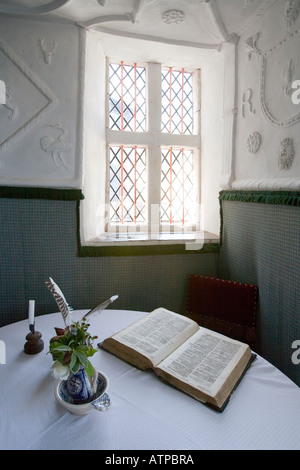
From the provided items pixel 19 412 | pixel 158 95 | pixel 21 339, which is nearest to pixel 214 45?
pixel 158 95

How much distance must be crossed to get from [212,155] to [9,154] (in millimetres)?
1575

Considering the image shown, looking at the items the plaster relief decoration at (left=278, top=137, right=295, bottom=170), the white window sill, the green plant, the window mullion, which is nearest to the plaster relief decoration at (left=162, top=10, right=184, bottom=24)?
the window mullion

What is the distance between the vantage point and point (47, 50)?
6.37 ft

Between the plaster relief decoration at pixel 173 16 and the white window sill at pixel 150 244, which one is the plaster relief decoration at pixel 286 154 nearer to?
the white window sill at pixel 150 244

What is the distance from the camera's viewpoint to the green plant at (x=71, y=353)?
0.80 m

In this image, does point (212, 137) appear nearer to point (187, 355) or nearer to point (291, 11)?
point (291, 11)

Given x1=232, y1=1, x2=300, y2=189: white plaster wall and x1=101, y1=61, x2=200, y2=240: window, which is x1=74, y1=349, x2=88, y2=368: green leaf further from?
x1=101, y1=61, x2=200, y2=240: window

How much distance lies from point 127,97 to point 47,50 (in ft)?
2.54

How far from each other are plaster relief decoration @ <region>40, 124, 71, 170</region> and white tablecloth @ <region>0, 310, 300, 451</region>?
4.45 ft

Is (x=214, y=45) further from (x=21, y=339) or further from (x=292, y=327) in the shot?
(x=21, y=339)

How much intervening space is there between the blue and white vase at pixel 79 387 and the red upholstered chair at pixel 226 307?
1264mm

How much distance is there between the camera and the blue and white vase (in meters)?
0.86

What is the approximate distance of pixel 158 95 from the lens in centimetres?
255

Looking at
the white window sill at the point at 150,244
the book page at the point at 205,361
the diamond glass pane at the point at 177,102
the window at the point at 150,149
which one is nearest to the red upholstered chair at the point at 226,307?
the white window sill at the point at 150,244
